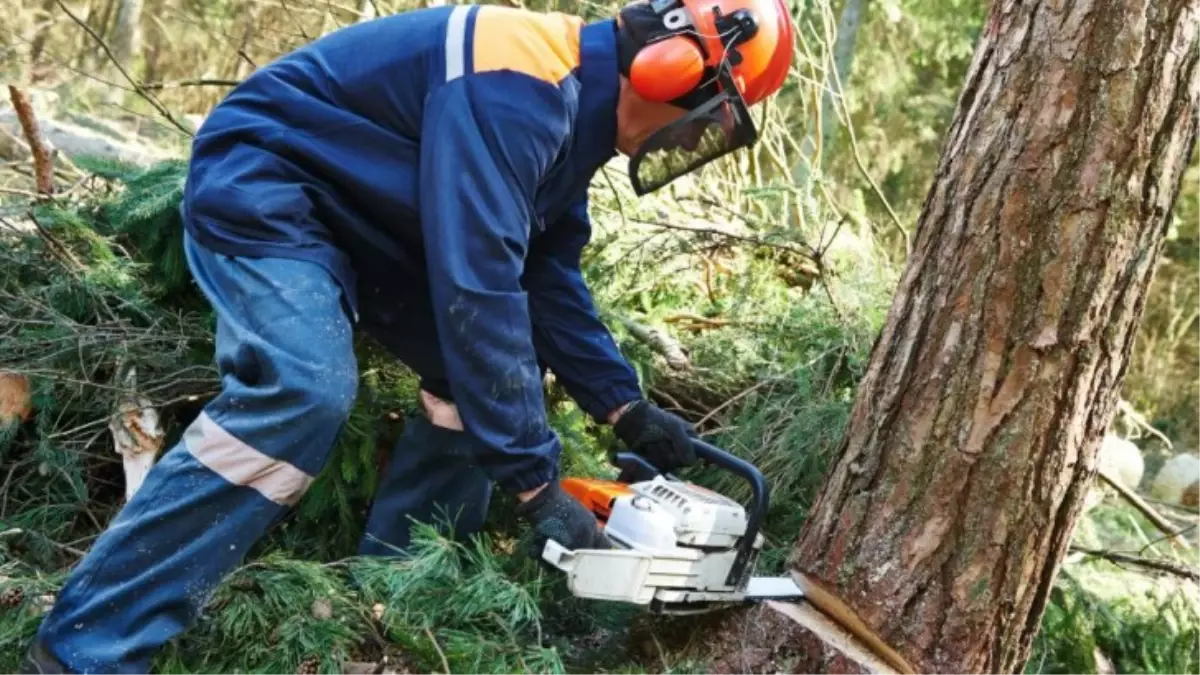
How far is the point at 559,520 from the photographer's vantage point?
2.19 meters

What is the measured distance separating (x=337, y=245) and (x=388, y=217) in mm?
156

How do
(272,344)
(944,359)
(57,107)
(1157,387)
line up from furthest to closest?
(1157,387) → (57,107) → (944,359) → (272,344)

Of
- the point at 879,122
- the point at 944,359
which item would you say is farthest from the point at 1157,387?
the point at 944,359

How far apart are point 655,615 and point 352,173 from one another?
127cm

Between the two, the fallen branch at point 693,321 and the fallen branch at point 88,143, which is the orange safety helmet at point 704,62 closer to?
the fallen branch at point 693,321

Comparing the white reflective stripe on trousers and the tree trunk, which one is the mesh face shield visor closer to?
the tree trunk

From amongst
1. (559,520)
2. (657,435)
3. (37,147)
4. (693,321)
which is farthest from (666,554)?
(37,147)

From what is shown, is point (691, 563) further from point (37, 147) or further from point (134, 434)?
point (37, 147)

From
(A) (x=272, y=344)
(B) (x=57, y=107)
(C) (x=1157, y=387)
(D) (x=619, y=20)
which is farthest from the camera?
(C) (x=1157, y=387)

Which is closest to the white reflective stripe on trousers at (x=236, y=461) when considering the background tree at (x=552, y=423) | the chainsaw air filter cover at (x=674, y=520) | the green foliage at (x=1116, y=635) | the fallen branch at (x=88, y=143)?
the background tree at (x=552, y=423)

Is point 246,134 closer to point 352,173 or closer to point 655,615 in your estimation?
point 352,173

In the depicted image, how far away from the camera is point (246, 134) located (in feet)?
7.48

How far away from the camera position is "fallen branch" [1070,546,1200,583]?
287 centimetres

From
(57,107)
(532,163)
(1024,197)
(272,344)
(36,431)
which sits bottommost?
(57,107)
